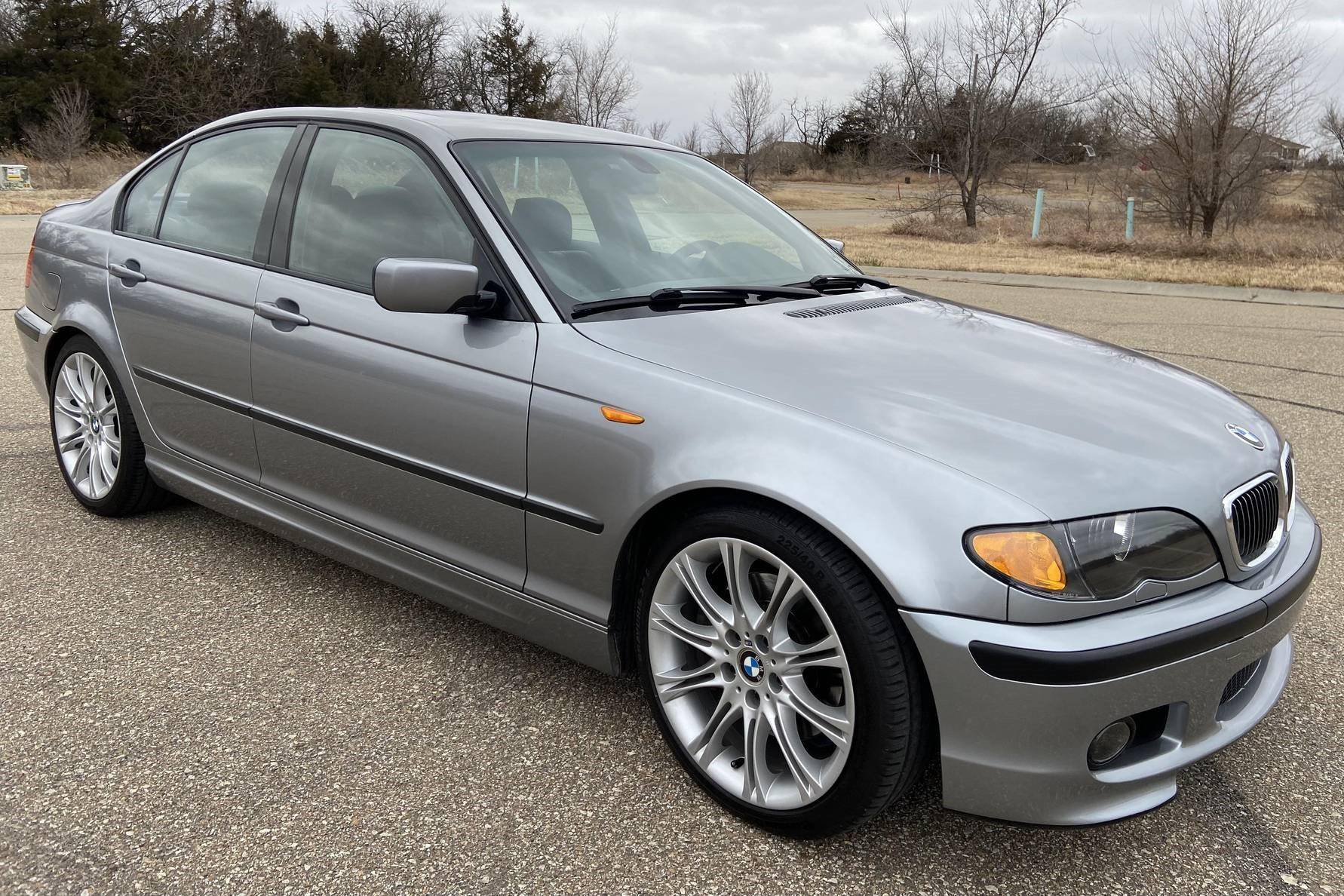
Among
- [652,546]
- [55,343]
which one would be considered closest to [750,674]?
[652,546]

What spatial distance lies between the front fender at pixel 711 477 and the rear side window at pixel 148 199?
7.04ft

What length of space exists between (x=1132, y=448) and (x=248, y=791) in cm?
217

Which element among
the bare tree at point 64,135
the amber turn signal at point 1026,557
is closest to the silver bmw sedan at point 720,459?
the amber turn signal at point 1026,557

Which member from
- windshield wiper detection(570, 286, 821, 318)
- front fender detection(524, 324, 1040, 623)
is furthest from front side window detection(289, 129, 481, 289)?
front fender detection(524, 324, 1040, 623)

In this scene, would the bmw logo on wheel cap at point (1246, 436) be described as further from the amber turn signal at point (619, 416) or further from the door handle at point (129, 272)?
the door handle at point (129, 272)

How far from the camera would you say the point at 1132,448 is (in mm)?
2277

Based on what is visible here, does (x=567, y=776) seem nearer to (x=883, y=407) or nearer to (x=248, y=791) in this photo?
(x=248, y=791)

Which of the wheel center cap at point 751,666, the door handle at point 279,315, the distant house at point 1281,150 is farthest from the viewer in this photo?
the distant house at point 1281,150

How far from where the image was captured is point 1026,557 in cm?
199

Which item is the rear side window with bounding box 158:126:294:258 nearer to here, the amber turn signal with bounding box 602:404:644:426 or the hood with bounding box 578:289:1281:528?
the hood with bounding box 578:289:1281:528

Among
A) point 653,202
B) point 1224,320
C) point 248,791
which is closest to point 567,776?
point 248,791

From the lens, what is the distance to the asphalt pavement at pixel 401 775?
2244 mm

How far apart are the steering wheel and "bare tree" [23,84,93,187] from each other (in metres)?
32.3

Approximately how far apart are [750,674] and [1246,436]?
1354 millimetres
